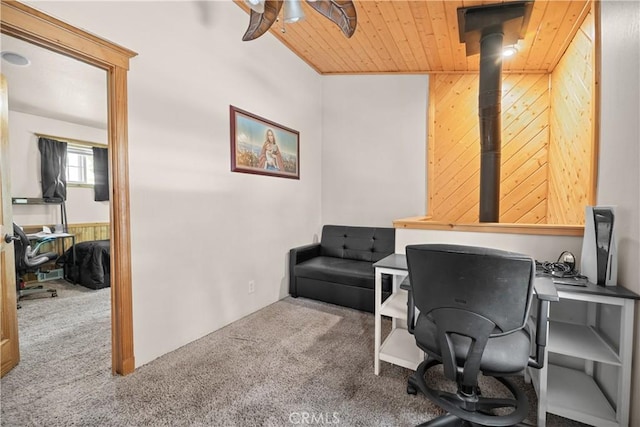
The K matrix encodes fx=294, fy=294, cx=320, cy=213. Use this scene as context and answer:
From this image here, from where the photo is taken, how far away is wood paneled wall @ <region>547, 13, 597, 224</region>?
2.33 m

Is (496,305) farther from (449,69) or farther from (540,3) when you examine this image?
(449,69)

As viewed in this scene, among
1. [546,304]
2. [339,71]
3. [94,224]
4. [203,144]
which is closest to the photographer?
[546,304]

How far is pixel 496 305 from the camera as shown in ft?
3.68

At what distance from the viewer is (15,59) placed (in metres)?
2.69

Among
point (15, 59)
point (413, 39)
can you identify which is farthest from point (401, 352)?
point (15, 59)

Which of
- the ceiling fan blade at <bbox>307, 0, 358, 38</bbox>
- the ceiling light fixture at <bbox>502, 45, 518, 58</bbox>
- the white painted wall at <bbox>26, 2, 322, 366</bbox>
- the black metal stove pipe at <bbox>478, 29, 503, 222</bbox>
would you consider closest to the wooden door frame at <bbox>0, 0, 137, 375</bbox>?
the white painted wall at <bbox>26, 2, 322, 366</bbox>

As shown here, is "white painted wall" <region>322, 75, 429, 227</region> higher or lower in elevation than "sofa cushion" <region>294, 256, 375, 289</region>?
higher

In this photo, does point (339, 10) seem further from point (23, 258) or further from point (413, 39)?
point (23, 258)

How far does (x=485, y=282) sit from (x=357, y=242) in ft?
8.27

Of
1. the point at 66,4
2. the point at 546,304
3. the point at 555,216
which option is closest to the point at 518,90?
the point at 555,216

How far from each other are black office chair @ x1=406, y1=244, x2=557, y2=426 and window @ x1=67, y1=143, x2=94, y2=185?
562 centimetres

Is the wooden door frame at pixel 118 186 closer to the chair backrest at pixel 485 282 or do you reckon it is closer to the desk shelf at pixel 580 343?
the chair backrest at pixel 485 282

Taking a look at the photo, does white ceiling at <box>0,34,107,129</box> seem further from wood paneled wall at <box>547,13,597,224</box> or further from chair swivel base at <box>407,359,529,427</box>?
wood paneled wall at <box>547,13,597,224</box>

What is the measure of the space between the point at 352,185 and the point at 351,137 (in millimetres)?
653
